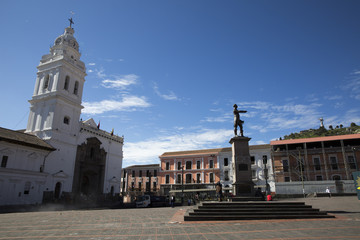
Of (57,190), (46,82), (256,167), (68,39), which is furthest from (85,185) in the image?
(256,167)

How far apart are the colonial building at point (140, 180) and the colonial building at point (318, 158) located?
24.3 meters

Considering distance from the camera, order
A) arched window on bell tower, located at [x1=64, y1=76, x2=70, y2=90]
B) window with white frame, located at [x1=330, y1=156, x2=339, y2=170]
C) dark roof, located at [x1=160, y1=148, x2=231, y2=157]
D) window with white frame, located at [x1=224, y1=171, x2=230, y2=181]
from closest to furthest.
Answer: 1. arched window on bell tower, located at [x1=64, y1=76, x2=70, y2=90]
2. window with white frame, located at [x1=330, y1=156, x2=339, y2=170]
3. window with white frame, located at [x1=224, y1=171, x2=230, y2=181]
4. dark roof, located at [x1=160, y1=148, x2=231, y2=157]

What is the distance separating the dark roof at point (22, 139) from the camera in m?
23.1

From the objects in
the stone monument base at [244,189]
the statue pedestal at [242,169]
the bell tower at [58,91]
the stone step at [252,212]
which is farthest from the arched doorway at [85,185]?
the stone step at [252,212]

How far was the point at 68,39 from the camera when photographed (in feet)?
117

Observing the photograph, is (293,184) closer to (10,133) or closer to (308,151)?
(308,151)

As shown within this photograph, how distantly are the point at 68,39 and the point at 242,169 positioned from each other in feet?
112

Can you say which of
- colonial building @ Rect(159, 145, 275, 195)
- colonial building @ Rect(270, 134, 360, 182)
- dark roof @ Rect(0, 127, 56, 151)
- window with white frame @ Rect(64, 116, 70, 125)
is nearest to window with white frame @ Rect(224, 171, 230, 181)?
colonial building @ Rect(159, 145, 275, 195)

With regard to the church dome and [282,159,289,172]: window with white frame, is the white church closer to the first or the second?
the church dome

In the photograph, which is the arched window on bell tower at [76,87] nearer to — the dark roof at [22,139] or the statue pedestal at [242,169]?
the dark roof at [22,139]

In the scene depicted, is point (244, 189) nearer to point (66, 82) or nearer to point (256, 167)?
point (256, 167)

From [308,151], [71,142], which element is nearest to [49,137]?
[71,142]

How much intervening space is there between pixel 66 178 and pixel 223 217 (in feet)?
83.4

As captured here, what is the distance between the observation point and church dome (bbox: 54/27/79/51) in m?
35.1
